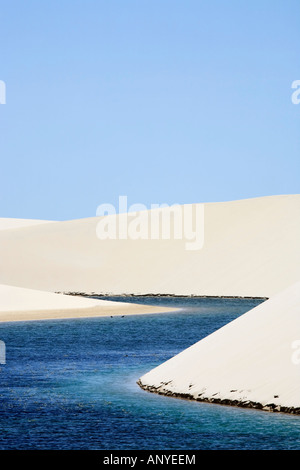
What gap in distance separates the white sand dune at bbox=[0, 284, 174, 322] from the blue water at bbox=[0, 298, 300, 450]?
26331mm

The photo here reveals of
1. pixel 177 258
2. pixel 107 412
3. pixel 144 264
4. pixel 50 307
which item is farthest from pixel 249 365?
pixel 144 264

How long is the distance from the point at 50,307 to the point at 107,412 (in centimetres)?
4927

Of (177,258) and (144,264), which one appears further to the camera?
(144,264)

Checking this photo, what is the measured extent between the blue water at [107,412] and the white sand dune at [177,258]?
70622 millimetres

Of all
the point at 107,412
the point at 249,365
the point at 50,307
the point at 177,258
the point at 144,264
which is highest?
the point at 177,258

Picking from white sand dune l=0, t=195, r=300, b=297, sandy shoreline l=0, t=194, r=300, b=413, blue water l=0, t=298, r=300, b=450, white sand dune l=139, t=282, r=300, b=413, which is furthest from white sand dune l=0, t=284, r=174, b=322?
white sand dune l=139, t=282, r=300, b=413

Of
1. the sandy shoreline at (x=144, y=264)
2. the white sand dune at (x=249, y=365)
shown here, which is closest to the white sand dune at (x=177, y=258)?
the sandy shoreline at (x=144, y=264)

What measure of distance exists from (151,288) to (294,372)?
9549 centimetres

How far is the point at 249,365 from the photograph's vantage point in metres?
24.3

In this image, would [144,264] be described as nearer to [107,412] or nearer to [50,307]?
[50,307]

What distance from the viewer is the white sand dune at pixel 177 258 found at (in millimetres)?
113938

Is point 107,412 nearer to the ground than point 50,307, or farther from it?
nearer to the ground

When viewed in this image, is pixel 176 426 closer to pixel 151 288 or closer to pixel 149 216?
pixel 151 288
